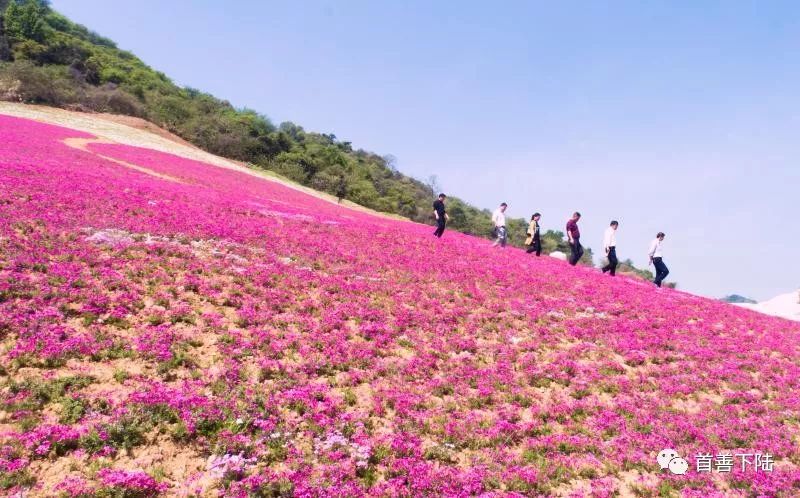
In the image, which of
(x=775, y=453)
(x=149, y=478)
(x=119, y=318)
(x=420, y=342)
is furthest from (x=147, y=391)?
(x=775, y=453)

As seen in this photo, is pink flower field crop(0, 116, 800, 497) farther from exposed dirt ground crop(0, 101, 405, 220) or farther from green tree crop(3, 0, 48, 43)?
green tree crop(3, 0, 48, 43)

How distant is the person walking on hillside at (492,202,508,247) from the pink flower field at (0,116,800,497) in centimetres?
779

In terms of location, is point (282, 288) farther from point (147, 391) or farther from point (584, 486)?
point (584, 486)

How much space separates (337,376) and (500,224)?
20.1 metres

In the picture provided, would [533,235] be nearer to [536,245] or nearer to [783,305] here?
[536,245]

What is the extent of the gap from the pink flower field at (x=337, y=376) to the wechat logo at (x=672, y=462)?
0.15 meters

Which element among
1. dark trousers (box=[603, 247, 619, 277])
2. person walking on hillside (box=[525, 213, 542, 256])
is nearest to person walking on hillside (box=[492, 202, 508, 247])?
person walking on hillside (box=[525, 213, 542, 256])

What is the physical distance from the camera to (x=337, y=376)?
11.3 meters

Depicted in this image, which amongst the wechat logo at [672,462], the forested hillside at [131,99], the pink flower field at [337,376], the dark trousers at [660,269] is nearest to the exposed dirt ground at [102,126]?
the forested hillside at [131,99]

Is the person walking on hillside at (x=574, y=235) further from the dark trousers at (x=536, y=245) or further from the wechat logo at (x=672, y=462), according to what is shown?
the wechat logo at (x=672, y=462)

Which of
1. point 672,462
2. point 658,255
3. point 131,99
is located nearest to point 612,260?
point 658,255

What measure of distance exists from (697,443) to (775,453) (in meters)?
1.56

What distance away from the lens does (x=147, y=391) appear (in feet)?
30.4

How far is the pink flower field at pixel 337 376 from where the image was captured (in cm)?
802
